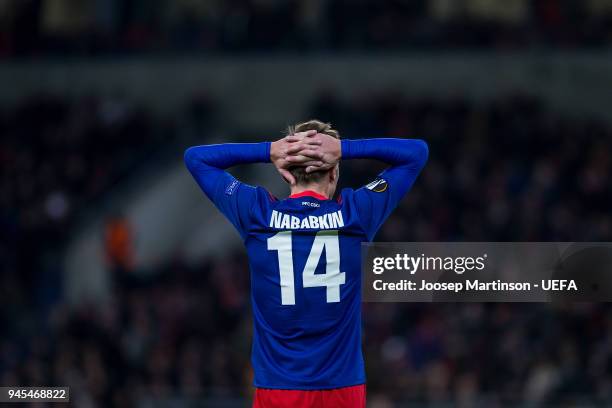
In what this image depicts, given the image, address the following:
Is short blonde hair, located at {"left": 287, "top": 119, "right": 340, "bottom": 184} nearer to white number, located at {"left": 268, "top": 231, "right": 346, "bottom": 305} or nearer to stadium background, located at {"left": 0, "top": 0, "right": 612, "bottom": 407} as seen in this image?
white number, located at {"left": 268, "top": 231, "right": 346, "bottom": 305}

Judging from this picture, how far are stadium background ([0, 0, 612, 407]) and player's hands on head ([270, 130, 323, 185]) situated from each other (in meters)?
7.58

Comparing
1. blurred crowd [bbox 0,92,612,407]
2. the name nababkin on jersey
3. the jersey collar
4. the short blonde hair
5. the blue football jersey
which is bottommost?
the blue football jersey

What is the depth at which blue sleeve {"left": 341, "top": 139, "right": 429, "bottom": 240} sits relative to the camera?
470 cm

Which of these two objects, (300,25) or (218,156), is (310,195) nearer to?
(218,156)

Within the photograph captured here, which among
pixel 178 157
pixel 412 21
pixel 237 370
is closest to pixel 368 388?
pixel 237 370

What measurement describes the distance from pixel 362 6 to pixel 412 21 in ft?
3.31

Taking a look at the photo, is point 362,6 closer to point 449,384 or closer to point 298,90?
point 298,90

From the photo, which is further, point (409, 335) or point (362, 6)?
point (362, 6)

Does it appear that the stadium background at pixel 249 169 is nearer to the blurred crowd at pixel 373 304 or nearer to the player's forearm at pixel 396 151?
the blurred crowd at pixel 373 304

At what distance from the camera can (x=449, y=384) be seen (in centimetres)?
1281

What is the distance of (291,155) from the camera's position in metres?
4.61

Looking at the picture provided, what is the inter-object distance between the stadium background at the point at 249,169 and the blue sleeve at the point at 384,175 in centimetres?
733

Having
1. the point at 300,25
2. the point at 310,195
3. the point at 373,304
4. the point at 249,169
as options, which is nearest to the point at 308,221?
the point at 310,195

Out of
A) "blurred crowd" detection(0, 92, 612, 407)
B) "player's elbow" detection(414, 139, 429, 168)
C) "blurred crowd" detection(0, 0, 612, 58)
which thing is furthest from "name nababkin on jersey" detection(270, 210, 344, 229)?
"blurred crowd" detection(0, 0, 612, 58)
